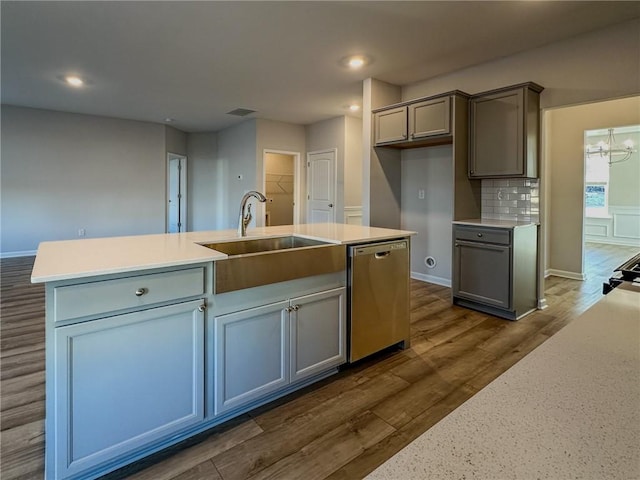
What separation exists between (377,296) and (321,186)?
4.38 meters

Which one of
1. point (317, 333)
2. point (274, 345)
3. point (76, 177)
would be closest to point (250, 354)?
point (274, 345)

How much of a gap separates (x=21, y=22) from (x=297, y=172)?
450 centimetres

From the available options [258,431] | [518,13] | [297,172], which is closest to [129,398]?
[258,431]

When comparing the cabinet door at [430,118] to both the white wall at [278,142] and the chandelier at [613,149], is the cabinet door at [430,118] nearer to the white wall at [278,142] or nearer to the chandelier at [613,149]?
the white wall at [278,142]

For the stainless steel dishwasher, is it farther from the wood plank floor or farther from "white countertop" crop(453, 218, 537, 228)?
"white countertop" crop(453, 218, 537, 228)

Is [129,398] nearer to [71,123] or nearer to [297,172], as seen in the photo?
[297,172]

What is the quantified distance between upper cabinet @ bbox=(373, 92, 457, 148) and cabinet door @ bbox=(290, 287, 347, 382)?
2.35 metres

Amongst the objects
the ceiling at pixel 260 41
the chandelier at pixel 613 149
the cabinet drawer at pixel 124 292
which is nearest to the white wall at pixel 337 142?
the ceiling at pixel 260 41

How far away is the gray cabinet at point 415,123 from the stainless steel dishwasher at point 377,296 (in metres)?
1.72

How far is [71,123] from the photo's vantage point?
632 centimetres

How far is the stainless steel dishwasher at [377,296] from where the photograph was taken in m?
2.35

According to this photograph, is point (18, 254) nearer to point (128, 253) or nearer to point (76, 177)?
point (76, 177)

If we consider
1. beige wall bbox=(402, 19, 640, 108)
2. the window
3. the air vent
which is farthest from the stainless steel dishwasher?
the window

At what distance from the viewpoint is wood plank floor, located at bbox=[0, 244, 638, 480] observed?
158cm
